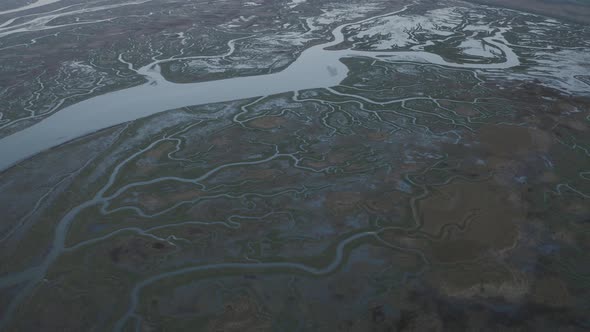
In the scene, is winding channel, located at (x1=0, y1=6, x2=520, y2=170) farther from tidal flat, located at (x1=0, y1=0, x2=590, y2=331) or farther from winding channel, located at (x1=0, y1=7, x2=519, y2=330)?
tidal flat, located at (x1=0, y1=0, x2=590, y2=331)

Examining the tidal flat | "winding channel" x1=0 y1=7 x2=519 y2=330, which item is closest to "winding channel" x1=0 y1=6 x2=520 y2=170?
"winding channel" x1=0 y1=7 x2=519 y2=330

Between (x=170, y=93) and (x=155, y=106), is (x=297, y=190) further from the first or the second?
(x=170, y=93)

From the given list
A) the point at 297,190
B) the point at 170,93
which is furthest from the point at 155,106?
the point at 297,190

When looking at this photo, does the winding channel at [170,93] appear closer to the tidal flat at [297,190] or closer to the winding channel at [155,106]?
the winding channel at [155,106]

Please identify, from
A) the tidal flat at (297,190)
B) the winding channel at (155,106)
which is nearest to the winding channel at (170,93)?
the winding channel at (155,106)

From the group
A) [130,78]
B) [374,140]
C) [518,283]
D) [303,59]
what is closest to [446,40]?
[303,59]
